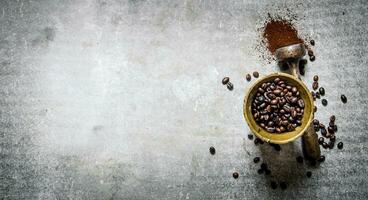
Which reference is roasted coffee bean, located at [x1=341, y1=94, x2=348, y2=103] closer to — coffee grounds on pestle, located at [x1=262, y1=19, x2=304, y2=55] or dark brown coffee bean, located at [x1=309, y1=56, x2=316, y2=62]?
dark brown coffee bean, located at [x1=309, y1=56, x2=316, y2=62]

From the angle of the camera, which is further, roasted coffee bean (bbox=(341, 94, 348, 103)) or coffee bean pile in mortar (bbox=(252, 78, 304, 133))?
roasted coffee bean (bbox=(341, 94, 348, 103))

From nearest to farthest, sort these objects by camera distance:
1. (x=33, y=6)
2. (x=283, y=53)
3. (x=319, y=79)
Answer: (x=283, y=53)
(x=319, y=79)
(x=33, y=6)

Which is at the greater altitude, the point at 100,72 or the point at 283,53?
the point at 283,53

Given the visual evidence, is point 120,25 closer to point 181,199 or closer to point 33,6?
point 33,6

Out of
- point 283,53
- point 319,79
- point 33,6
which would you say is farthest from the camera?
point 33,6

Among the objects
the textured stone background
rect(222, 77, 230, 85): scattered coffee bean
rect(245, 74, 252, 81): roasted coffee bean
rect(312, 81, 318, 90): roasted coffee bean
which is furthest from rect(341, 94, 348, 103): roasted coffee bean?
rect(222, 77, 230, 85): scattered coffee bean

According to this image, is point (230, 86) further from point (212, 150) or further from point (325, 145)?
point (325, 145)

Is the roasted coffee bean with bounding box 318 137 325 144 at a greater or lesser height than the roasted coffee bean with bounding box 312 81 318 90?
lesser

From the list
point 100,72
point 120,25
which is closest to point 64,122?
point 100,72
